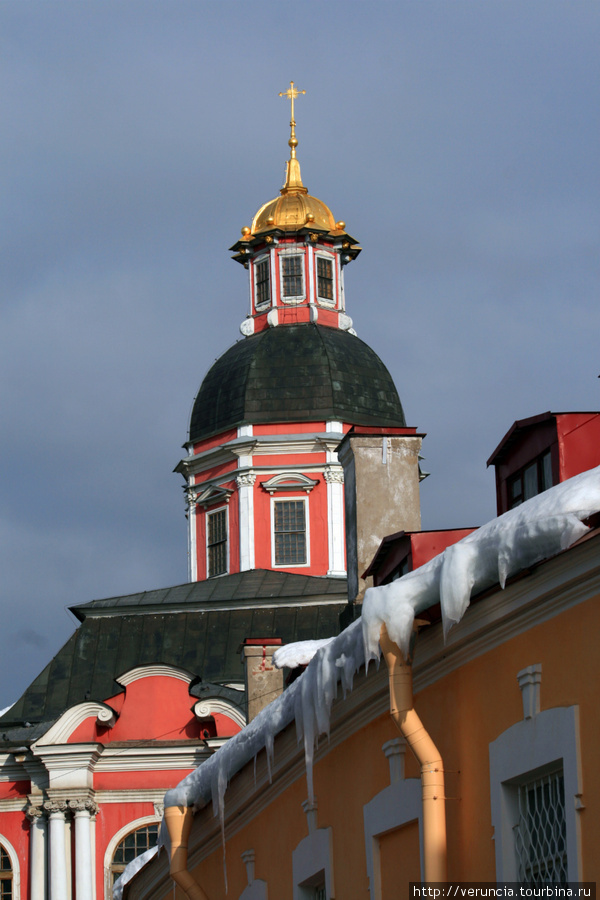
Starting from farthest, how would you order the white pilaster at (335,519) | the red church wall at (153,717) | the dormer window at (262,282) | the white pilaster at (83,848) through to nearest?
the dormer window at (262,282) < the white pilaster at (335,519) < the red church wall at (153,717) < the white pilaster at (83,848)

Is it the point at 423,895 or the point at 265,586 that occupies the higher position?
the point at 265,586

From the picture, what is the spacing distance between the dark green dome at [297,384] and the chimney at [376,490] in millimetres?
25687

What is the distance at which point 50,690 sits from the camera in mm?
37562

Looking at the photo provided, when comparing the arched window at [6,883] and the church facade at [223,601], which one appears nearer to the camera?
the church facade at [223,601]

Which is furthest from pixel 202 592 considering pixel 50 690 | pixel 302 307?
pixel 302 307

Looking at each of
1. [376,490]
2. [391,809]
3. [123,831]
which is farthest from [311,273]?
[391,809]

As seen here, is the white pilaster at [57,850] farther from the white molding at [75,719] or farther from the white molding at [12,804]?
the white molding at [75,719]

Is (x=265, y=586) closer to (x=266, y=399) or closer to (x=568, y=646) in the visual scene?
(x=266, y=399)

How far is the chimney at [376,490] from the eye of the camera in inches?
876

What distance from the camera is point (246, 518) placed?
4762cm

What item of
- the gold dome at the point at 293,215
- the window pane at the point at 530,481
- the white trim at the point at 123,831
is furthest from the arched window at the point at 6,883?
the gold dome at the point at 293,215

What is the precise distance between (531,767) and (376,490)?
13216 millimetres

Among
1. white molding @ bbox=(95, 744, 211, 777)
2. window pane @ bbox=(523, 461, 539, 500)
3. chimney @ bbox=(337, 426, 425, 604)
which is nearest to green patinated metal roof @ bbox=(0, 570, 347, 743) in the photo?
white molding @ bbox=(95, 744, 211, 777)

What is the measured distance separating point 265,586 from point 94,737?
8.24 meters
